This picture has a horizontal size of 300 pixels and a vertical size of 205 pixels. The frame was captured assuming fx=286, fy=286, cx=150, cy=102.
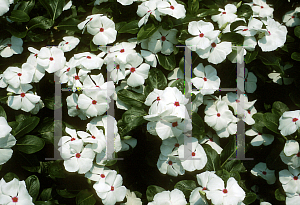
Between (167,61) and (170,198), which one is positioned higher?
(167,61)

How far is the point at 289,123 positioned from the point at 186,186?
705mm

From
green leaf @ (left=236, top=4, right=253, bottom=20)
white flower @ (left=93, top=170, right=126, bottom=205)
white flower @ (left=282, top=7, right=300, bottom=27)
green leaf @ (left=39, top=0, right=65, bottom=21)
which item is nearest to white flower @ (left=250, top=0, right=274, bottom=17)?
green leaf @ (left=236, top=4, right=253, bottom=20)

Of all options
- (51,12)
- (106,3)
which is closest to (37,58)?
(51,12)

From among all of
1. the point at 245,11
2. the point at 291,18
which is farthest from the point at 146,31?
the point at 291,18

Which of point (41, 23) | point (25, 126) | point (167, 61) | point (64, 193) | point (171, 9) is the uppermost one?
point (171, 9)

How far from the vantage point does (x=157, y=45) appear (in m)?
1.78

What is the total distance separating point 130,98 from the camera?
174 centimetres

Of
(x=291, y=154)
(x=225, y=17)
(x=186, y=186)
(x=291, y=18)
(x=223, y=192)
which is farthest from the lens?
(x=291, y=18)

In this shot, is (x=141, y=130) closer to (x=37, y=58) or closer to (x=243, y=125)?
(x=243, y=125)

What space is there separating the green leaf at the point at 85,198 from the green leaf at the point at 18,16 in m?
1.14

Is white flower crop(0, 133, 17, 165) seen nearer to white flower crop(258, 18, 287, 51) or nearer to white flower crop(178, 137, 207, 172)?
white flower crop(178, 137, 207, 172)

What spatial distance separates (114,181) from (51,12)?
1187 millimetres

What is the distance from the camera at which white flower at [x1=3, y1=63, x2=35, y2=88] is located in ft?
5.52

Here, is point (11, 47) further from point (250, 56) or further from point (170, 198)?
point (250, 56)
